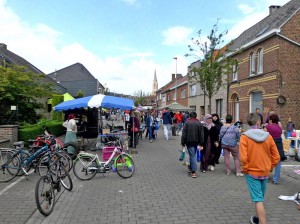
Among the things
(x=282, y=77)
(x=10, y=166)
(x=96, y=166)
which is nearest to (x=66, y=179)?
(x=96, y=166)

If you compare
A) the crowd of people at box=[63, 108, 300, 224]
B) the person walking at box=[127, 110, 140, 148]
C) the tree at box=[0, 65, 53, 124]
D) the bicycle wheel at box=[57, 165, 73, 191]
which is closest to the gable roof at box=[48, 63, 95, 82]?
the tree at box=[0, 65, 53, 124]

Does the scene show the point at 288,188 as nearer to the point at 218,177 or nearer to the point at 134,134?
the point at 218,177

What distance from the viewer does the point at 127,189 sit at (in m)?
6.55

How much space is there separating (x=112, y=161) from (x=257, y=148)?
4.54m

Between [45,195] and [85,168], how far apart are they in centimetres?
256

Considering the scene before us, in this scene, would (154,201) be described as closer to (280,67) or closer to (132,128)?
(132,128)

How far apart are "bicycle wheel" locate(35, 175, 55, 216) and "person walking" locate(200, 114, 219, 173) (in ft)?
15.0

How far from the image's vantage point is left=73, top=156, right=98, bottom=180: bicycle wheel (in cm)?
757

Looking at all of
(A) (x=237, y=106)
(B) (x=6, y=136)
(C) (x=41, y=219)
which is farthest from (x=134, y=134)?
(A) (x=237, y=106)

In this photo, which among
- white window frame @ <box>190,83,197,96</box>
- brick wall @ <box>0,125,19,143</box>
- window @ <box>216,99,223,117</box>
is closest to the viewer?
brick wall @ <box>0,125,19,143</box>

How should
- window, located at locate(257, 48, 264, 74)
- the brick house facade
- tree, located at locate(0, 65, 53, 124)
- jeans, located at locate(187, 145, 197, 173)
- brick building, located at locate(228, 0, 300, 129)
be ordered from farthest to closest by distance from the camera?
1. the brick house facade
2. window, located at locate(257, 48, 264, 74)
3. brick building, located at locate(228, 0, 300, 129)
4. tree, located at locate(0, 65, 53, 124)
5. jeans, located at locate(187, 145, 197, 173)

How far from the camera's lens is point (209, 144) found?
8.48 metres

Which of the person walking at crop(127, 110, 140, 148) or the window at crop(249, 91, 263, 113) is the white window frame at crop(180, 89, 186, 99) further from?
the person walking at crop(127, 110, 140, 148)

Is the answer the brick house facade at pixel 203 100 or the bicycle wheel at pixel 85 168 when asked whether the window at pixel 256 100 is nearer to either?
the brick house facade at pixel 203 100
